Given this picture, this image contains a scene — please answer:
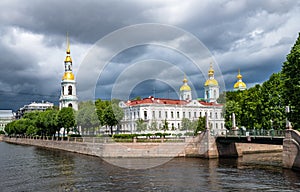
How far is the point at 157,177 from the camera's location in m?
38.8

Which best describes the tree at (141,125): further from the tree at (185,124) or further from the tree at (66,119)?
the tree at (66,119)

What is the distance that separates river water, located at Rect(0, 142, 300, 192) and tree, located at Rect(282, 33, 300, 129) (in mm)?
6916

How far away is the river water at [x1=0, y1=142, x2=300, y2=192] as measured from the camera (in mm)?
33656

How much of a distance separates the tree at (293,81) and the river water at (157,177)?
6916 millimetres

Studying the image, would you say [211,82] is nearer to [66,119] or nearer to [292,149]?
[66,119]

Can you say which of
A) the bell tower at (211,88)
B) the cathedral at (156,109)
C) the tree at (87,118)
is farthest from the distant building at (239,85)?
the tree at (87,118)

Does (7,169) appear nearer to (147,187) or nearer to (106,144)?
(106,144)

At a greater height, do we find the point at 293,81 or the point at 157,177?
the point at 293,81

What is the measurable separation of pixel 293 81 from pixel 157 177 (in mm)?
20569

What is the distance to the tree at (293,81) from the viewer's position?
144ft

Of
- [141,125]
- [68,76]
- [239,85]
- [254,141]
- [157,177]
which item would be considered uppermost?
[68,76]

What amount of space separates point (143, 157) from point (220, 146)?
12543mm

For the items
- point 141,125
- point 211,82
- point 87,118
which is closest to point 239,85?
point 211,82

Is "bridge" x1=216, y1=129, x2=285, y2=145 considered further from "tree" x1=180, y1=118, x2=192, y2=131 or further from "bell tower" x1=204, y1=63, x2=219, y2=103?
"bell tower" x1=204, y1=63, x2=219, y2=103
